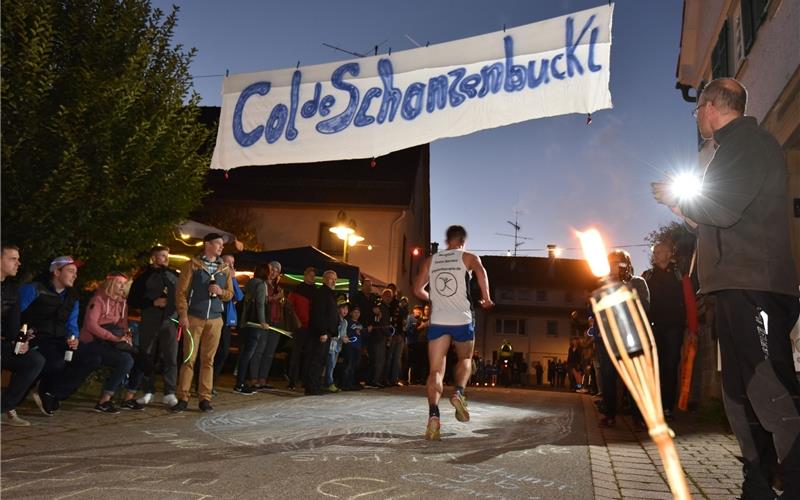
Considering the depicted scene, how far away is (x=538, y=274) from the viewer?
6638 cm

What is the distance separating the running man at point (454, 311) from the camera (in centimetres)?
683

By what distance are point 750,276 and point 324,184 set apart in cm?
2776

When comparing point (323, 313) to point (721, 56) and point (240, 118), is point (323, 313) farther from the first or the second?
point (721, 56)

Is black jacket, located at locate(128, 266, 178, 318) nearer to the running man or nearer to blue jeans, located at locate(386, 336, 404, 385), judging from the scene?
the running man

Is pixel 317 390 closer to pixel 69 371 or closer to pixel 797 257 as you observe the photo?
pixel 69 371

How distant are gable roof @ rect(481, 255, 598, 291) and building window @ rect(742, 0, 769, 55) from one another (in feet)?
178

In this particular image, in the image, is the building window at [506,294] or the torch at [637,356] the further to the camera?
the building window at [506,294]

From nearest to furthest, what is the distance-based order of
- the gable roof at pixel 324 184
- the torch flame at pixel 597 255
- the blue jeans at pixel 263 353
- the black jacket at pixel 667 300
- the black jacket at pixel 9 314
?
the torch flame at pixel 597 255 < the black jacket at pixel 9 314 < the black jacket at pixel 667 300 < the blue jeans at pixel 263 353 < the gable roof at pixel 324 184

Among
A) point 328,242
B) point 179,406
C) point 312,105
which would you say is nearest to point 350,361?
point 179,406

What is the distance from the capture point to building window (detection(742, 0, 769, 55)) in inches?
382

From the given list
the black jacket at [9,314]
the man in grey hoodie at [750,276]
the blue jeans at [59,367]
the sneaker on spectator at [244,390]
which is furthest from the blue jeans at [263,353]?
the man in grey hoodie at [750,276]

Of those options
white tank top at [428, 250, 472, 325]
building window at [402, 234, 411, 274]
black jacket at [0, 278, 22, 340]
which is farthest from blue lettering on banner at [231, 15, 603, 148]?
building window at [402, 234, 411, 274]

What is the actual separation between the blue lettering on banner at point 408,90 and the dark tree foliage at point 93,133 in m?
3.71

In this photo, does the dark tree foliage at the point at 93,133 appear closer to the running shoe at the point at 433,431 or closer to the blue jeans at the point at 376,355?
the blue jeans at the point at 376,355
